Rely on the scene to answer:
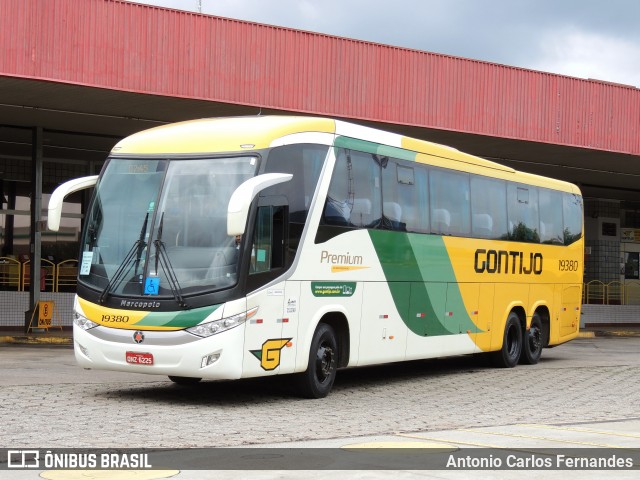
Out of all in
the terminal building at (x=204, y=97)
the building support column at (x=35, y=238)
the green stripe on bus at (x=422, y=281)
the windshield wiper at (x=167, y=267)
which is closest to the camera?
the windshield wiper at (x=167, y=267)

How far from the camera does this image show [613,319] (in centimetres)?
3800

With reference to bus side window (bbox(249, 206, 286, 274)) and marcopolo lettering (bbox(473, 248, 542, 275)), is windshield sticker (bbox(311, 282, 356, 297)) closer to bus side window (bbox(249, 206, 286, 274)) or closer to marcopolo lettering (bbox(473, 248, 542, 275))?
bus side window (bbox(249, 206, 286, 274))

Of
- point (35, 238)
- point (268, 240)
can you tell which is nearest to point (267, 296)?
point (268, 240)

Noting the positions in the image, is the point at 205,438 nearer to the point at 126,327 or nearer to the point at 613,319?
the point at 126,327

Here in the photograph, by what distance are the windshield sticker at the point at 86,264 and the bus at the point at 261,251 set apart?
3 cm

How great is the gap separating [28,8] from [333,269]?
9433 mm

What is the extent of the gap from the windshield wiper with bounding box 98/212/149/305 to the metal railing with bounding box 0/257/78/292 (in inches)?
657

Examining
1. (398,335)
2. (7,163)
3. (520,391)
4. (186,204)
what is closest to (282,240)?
(186,204)

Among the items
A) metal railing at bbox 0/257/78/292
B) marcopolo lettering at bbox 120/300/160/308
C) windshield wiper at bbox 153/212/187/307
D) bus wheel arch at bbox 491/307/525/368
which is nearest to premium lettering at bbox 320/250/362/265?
windshield wiper at bbox 153/212/187/307

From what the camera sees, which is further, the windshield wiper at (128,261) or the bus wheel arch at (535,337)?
the bus wheel arch at (535,337)

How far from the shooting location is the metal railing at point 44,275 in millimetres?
28422

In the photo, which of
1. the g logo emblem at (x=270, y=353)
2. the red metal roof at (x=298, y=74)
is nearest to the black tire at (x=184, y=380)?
the g logo emblem at (x=270, y=353)

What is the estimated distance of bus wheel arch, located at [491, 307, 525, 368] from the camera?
19.3 meters

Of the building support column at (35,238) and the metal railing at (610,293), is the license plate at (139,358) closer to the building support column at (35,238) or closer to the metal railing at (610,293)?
the building support column at (35,238)
